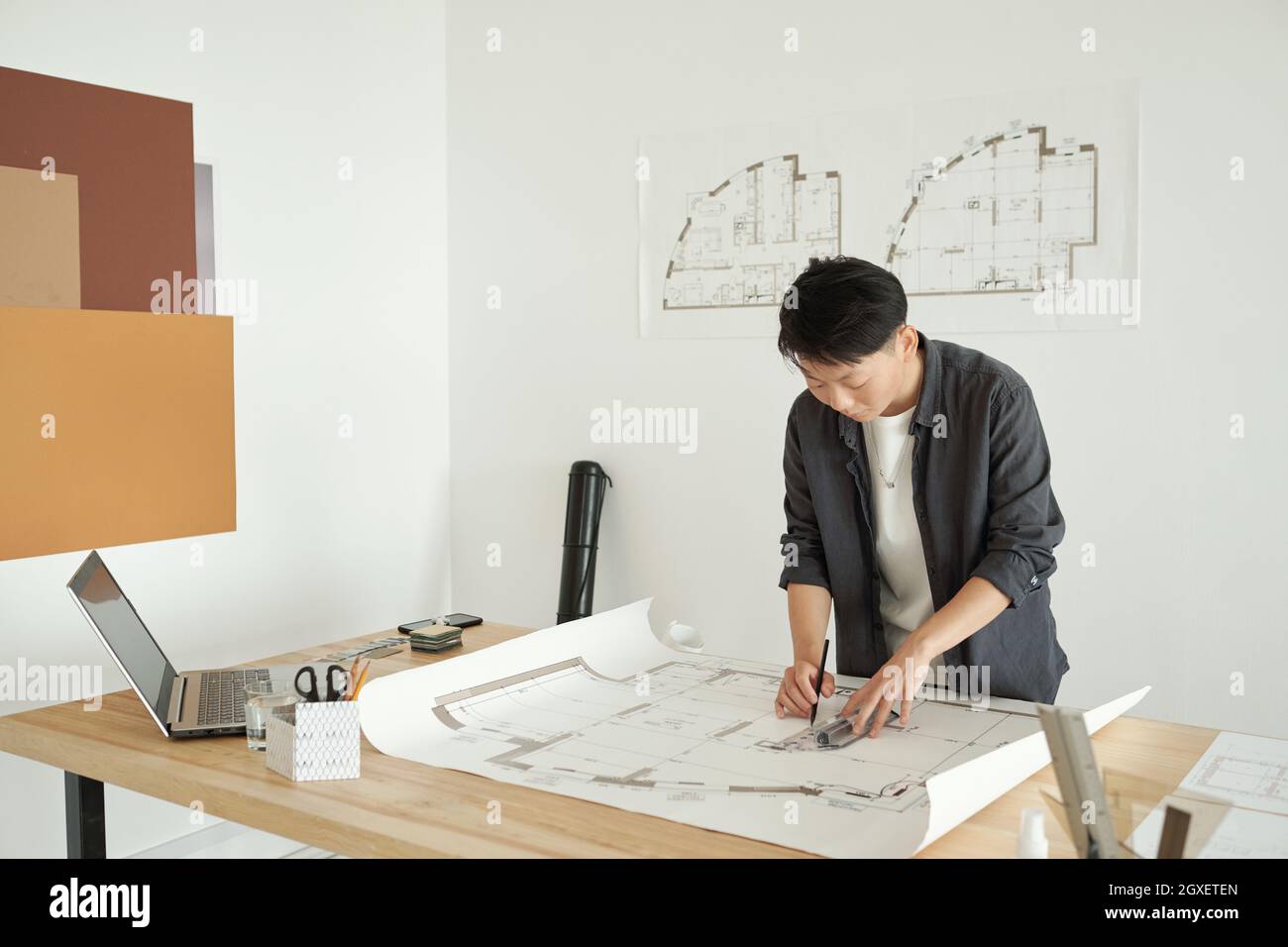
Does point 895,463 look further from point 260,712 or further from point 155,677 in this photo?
point 155,677

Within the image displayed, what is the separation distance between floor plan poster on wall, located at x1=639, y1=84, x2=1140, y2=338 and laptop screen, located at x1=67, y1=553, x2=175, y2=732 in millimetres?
2051

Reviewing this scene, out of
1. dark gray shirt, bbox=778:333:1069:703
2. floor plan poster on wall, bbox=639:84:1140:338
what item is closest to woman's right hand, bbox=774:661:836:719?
dark gray shirt, bbox=778:333:1069:703

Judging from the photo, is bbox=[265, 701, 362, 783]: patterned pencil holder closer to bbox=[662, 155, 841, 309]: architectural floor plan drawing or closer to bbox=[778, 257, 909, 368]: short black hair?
bbox=[778, 257, 909, 368]: short black hair

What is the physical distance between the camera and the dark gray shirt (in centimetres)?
195

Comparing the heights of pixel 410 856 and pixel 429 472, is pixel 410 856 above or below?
below

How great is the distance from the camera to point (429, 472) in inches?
160

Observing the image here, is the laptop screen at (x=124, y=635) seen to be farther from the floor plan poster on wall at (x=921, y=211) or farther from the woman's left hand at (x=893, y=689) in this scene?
the floor plan poster on wall at (x=921, y=211)

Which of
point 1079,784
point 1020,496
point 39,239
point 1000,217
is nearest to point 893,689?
point 1020,496

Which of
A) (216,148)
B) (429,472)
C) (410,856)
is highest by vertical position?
(216,148)

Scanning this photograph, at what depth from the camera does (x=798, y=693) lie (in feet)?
6.10
